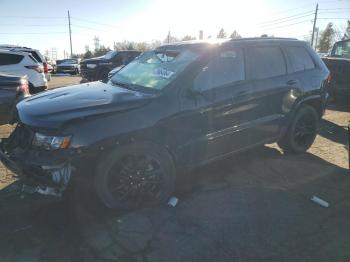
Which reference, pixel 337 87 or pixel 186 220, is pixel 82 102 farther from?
pixel 337 87

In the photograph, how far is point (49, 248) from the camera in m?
3.01

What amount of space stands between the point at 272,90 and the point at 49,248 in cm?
336

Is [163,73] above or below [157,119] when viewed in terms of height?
above

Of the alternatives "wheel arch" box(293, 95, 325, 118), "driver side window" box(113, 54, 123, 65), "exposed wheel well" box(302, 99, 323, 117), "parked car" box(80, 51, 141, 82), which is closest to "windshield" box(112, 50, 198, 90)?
"wheel arch" box(293, 95, 325, 118)

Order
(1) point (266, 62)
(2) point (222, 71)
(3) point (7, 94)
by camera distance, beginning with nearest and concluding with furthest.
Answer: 1. (2) point (222, 71)
2. (1) point (266, 62)
3. (3) point (7, 94)

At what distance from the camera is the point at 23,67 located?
34.4 ft

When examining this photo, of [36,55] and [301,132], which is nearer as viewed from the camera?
[301,132]

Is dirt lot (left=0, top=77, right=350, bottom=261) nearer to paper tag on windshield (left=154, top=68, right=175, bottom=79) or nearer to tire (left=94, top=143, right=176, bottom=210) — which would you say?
tire (left=94, top=143, right=176, bottom=210)

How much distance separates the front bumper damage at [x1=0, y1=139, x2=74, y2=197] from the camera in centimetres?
314

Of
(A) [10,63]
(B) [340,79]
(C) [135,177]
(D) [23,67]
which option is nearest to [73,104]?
(C) [135,177]

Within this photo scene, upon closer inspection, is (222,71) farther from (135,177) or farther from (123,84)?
(135,177)

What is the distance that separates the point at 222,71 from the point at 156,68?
2.72ft

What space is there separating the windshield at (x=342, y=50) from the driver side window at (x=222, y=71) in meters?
10.4

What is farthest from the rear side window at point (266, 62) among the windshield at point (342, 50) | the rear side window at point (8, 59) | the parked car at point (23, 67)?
the windshield at point (342, 50)
